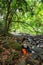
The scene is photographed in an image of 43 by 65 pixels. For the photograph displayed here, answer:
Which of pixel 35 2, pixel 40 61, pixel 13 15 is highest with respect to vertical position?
pixel 35 2

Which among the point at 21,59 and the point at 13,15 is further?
the point at 13,15

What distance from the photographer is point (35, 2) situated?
13531 mm

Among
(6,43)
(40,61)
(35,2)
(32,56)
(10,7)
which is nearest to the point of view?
(40,61)

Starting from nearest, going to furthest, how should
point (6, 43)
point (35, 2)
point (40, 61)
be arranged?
point (40, 61) < point (6, 43) < point (35, 2)

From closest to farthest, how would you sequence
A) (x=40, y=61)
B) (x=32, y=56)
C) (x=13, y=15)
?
(x=40, y=61) → (x=32, y=56) → (x=13, y=15)

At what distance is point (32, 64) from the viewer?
5.93 meters

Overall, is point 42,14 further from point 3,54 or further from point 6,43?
point 3,54

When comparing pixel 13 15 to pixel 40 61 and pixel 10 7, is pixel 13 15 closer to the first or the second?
pixel 10 7

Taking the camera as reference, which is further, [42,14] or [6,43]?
[42,14]

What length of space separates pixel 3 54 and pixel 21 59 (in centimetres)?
92

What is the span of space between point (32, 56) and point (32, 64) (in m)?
0.83

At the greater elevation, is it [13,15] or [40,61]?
[13,15]

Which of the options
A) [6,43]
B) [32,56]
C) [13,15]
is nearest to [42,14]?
[13,15]

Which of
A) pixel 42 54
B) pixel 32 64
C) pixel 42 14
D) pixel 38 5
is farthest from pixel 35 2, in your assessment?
pixel 32 64
